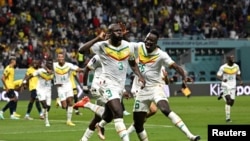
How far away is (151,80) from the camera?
1928cm

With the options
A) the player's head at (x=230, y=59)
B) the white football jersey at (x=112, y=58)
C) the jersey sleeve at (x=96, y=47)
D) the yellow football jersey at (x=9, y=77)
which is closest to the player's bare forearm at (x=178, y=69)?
the white football jersey at (x=112, y=58)

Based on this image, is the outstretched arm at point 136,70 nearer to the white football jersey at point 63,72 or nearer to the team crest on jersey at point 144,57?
the team crest on jersey at point 144,57

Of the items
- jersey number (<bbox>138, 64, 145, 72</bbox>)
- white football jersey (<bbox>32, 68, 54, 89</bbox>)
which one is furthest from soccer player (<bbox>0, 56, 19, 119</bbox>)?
jersey number (<bbox>138, 64, 145, 72</bbox>)

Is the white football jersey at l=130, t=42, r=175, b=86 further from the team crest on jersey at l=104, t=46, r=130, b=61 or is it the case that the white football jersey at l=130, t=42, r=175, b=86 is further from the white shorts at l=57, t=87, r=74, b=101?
the white shorts at l=57, t=87, r=74, b=101

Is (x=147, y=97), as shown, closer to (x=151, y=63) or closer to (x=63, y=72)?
(x=151, y=63)

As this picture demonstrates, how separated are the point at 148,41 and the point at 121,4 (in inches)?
1616

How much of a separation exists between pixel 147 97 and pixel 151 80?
481 millimetres

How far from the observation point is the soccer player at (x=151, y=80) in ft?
61.4

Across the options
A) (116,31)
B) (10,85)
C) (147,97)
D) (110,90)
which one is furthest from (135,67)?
(10,85)

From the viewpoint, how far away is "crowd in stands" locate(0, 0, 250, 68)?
168 feet

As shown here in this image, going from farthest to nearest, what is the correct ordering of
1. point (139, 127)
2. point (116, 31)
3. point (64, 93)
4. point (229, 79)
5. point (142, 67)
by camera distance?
point (229, 79)
point (64, 93)
point (142, 67)
point (139, 127)
point (116, 31)

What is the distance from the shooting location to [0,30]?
51594mm

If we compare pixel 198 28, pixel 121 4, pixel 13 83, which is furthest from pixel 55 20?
pixel 13 83

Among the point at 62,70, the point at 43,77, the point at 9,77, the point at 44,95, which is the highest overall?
the point at 62,70
